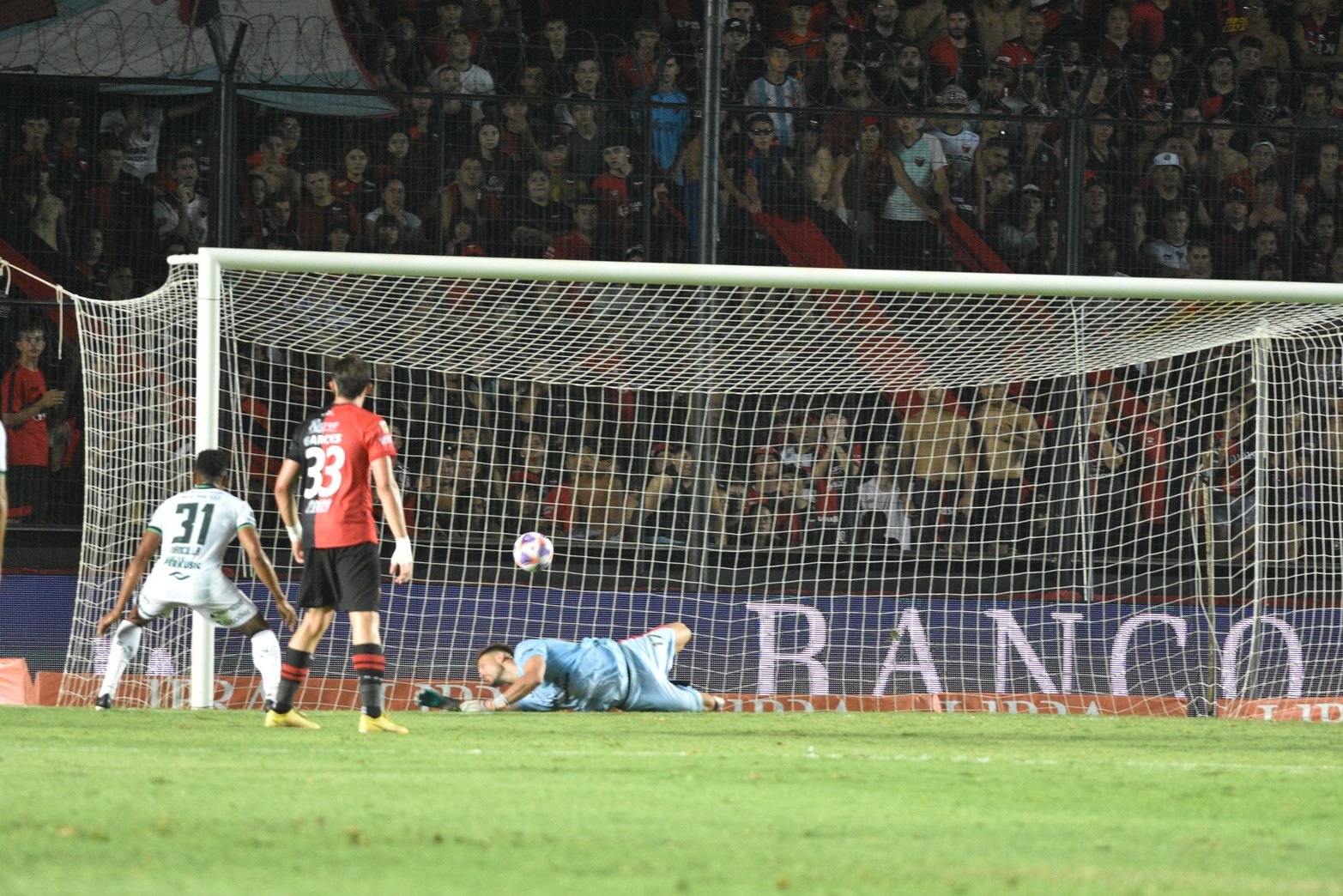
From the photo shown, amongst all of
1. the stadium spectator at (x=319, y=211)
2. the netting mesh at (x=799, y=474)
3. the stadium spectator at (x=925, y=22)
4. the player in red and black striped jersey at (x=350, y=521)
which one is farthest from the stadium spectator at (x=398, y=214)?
the player in red and black striped jersey at (x=350, y=521)

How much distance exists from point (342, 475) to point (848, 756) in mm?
2549

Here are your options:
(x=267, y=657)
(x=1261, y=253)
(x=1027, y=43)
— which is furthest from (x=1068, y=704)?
(x=1027, y=43)

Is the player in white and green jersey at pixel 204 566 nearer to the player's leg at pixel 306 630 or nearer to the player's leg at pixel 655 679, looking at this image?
the player's leg at pixel 306 630

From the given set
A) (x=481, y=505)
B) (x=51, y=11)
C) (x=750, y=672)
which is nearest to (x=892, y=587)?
(x=750, y=672)

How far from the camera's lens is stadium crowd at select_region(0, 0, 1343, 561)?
1211 cm

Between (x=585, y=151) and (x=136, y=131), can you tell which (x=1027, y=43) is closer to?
(x=585, y=151)

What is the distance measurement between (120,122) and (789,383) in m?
5.50

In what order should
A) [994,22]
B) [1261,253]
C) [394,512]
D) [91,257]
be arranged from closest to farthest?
1. [394,512]
2. [91,257]
3. [1261,253]
4. [994,22]

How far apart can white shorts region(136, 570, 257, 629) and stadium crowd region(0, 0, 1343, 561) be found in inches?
108

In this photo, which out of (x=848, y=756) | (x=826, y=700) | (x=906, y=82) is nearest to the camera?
(x=848, y=756)

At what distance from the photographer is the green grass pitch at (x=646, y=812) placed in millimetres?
3922

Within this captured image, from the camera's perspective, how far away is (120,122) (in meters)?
12.8

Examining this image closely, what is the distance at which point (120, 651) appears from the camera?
30.2 feet

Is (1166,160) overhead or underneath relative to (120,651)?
overhead
